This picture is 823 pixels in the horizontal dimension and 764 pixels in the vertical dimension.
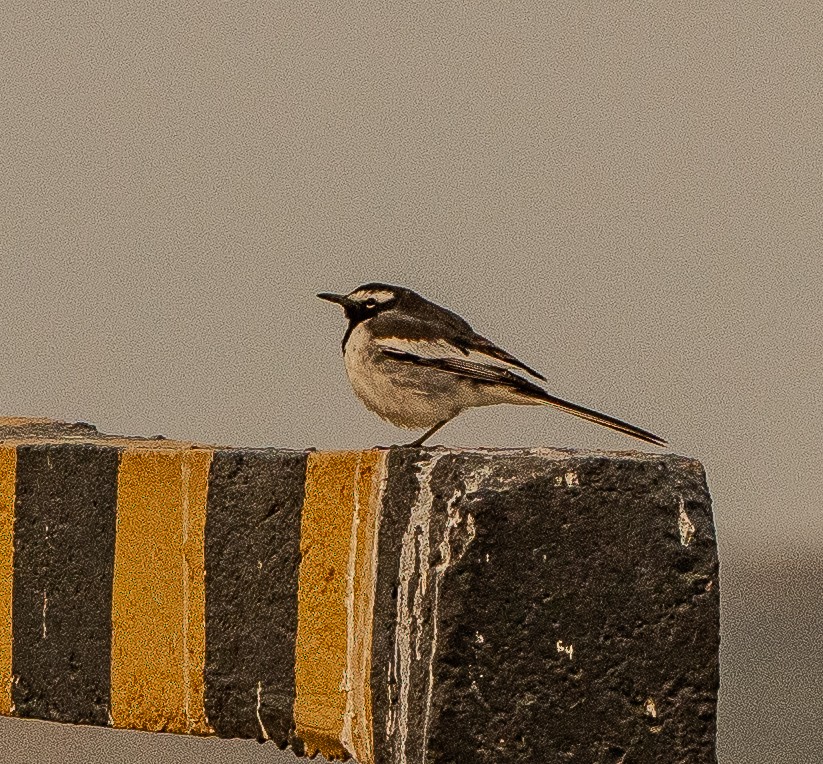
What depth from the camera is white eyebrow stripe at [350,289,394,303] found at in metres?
8.12

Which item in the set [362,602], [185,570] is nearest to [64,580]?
[185,570]

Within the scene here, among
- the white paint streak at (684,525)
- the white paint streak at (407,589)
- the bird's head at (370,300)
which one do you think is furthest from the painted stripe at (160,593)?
the bird's head at (370,300)

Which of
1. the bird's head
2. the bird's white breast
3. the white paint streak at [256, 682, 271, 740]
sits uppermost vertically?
the bird's head

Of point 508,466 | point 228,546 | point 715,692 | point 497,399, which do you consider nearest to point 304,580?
point 228,546

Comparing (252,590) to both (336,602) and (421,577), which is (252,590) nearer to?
(336,602)

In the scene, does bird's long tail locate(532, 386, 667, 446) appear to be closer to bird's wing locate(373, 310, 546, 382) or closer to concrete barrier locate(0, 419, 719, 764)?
bird's wing locate(373, 310, 546, 382)

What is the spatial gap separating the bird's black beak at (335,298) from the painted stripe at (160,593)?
7.01 ft

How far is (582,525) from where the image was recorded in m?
5.39

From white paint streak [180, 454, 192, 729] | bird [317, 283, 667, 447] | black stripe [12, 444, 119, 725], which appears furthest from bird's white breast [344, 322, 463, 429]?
white paint streak [180, 454, 192, 729]

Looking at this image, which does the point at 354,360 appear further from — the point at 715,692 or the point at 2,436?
the point at 715,692

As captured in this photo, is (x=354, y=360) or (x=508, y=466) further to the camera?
(x=354, y=360)

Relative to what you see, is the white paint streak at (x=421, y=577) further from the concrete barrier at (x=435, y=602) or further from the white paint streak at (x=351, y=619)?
the white paint streak at (x=351, y=619)

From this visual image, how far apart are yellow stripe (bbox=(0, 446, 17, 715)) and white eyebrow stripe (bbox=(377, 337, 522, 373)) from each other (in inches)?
62.3

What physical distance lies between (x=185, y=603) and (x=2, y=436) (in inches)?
64.5
